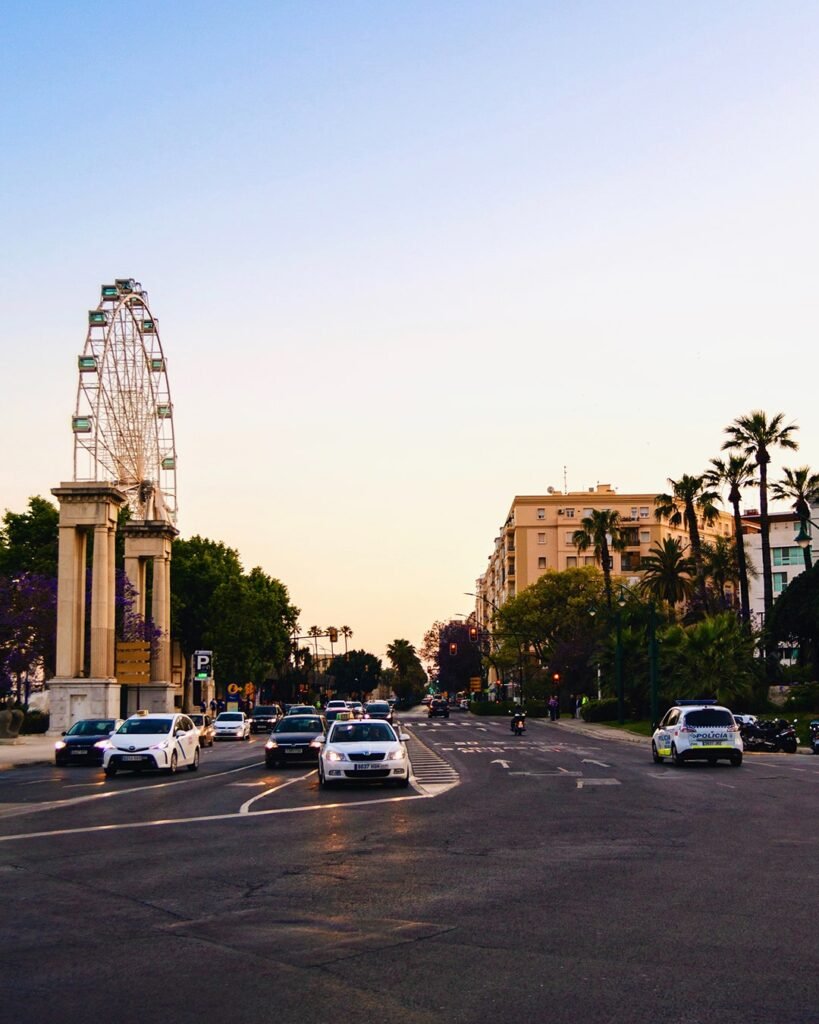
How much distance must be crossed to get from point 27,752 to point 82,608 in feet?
52.8

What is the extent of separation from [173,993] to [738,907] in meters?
4.87

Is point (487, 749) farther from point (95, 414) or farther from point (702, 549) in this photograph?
point (702, 549)

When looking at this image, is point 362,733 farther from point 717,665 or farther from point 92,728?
point 717,665

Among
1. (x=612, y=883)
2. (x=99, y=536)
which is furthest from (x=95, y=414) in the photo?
(x=612, y=883)

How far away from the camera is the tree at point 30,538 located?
75750mm

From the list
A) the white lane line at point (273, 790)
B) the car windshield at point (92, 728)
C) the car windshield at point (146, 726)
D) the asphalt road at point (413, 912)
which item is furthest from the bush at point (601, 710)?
the asphalt road at point (413, 912)

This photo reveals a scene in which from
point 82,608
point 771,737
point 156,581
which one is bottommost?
point 771,737

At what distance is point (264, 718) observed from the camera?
70562mm

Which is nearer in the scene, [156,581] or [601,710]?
[156,581]

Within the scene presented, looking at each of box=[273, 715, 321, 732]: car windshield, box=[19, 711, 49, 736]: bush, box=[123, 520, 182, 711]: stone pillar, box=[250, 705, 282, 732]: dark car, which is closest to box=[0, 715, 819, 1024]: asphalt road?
box=[273, 715, 321, 732]: car windshield

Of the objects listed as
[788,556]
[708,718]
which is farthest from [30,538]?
[788,556]

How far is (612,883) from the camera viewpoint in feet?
36.6

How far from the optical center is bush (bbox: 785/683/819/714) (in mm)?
60938

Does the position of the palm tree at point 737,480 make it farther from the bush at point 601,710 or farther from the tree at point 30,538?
the tree at point 30,538
